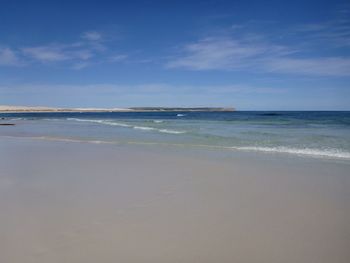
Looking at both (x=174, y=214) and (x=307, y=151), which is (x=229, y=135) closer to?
(x=307, y=151)

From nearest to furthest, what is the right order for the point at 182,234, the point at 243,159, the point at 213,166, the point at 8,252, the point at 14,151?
the point at 8,252 → the point at 182,234 → the point at 213,166 → the point at 243,159 → the point at 14,151

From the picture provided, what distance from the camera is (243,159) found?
9.28 meters

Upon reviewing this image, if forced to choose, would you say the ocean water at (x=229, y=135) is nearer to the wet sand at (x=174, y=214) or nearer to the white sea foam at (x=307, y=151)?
the white sea foam at (x=307, y=151)

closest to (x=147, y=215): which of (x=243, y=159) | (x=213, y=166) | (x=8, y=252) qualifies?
(x=8, y=252)

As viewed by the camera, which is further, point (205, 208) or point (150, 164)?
point (150, 164)

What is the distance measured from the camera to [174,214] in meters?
4.46

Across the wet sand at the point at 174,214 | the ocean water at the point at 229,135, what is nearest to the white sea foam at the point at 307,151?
the ocean water at the point at 229,135

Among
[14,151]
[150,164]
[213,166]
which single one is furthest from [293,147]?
[14,151]

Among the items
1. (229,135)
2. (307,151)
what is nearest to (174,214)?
(307,151)

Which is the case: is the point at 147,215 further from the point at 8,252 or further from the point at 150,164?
the point at 150,164

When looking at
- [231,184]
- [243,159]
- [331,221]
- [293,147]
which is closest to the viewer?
[331,221]

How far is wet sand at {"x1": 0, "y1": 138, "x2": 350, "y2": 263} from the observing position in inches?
133

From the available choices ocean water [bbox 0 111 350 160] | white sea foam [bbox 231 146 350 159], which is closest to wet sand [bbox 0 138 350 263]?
white sea foam [bbox 231 146 350 159]

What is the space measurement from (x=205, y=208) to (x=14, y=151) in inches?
331
